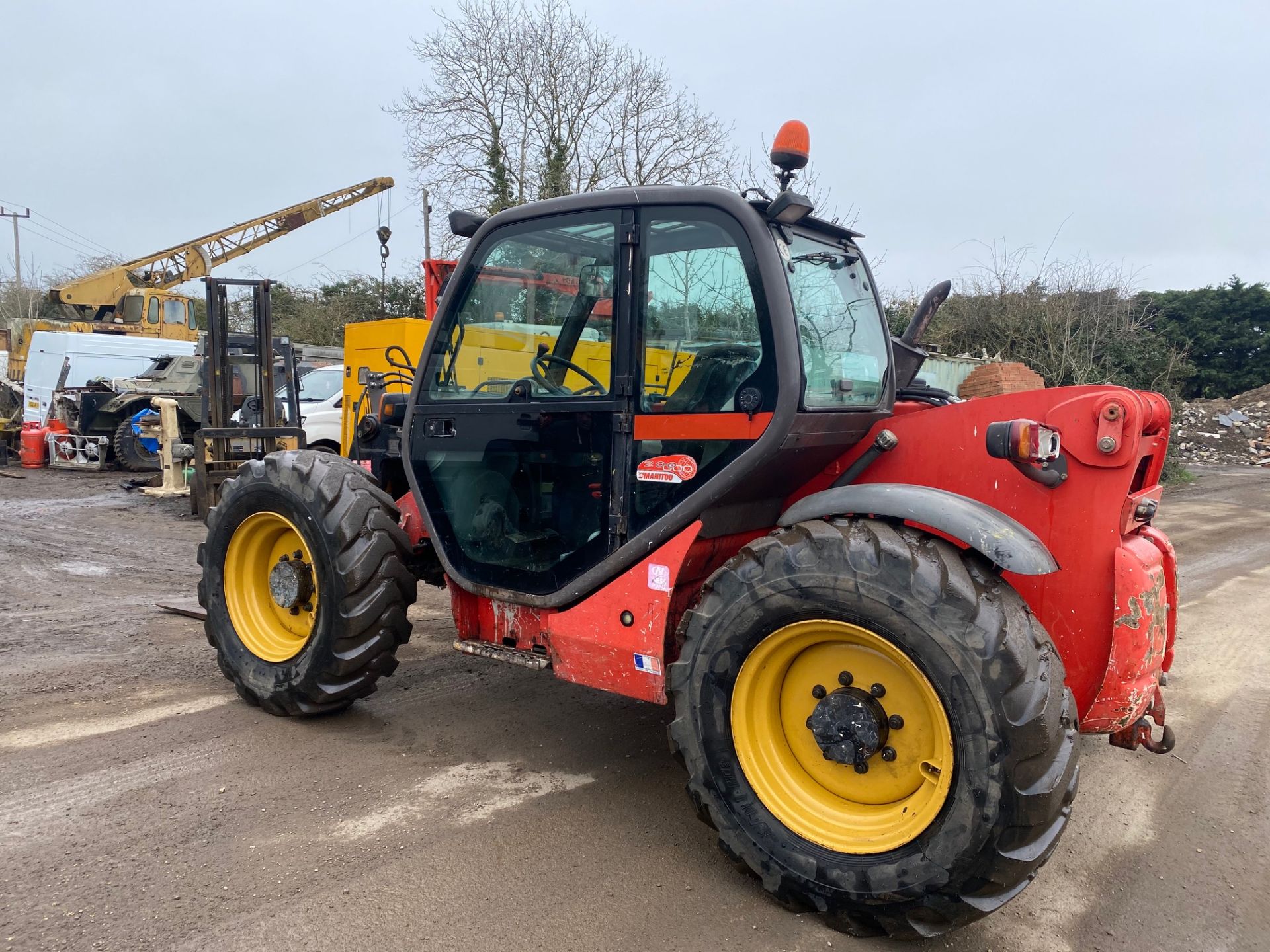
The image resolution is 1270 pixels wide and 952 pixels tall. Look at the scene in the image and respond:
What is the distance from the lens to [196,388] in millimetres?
16109

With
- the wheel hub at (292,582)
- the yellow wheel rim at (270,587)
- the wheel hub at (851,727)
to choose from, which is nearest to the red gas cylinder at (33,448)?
the yellow wheel rim at (270,587)

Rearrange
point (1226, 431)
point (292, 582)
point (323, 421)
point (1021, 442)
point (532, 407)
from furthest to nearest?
point (1226, 431) → point (323, 421) → point (292, 582) → point (532, 407) → point (1021, 442)

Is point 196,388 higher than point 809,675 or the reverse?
higher

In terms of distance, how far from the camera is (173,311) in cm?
2152

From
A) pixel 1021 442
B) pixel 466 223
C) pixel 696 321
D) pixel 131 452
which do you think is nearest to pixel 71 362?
pixel 131 452

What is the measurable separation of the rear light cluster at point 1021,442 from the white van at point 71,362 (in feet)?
60.4

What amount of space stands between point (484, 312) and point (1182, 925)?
3.28 meters

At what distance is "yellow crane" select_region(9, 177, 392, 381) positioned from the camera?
2058 cm

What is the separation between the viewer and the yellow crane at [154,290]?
20578 millimetres

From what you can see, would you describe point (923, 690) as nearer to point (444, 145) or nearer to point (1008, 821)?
point (1008, 821)

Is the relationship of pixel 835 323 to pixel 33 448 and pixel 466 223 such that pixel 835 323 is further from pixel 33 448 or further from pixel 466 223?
pixel 33 448

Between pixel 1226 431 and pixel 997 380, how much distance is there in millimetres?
10939

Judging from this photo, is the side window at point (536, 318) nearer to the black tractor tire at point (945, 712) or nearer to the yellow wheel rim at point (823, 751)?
the black tractor tire at point (945, 712)

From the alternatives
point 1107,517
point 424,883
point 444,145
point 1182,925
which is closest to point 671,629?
point 424,883
